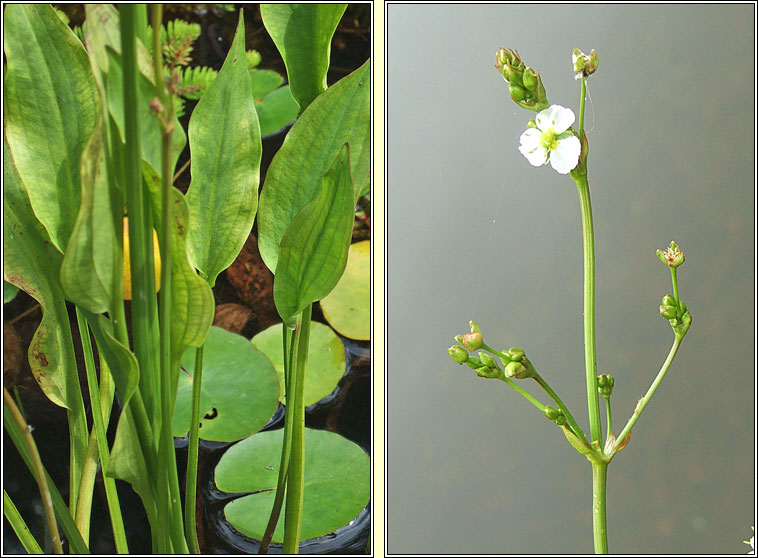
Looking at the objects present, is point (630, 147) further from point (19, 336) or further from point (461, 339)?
point (19, 336)

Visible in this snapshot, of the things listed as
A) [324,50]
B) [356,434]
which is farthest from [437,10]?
[356,434]

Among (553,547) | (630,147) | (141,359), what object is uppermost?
(630,147)

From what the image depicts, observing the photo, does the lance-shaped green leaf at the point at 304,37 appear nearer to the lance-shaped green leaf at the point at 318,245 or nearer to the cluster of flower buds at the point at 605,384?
the lance-shaped green leaf at the point at 318,245

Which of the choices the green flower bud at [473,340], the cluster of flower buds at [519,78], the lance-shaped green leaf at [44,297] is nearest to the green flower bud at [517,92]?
the cluster of flower buds at [519,78]

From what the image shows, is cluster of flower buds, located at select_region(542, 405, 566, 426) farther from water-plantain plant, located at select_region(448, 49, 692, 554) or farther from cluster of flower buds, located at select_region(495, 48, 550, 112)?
cluster of flower buds, located at select_region(495, 48, 550, 112)

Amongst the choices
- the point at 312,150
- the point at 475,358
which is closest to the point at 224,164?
the point at 312,150

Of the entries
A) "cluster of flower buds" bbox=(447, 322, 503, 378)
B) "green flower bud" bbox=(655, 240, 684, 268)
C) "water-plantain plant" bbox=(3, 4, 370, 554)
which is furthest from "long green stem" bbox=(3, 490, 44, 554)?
"green flower bud" bbox=(655, 240, 684, 268)
